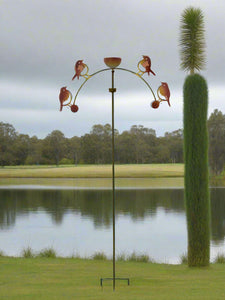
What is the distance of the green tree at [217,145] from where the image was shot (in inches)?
1982

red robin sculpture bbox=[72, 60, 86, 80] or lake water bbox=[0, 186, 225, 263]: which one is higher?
red robin sculpture bbox=[72, 60, 86, 80]

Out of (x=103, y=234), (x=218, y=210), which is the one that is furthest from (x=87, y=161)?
(x=103, y=234)

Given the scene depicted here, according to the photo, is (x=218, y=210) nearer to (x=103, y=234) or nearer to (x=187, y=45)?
(x=103, y=234)

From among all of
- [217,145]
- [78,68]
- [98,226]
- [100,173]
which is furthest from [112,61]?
[100,173]

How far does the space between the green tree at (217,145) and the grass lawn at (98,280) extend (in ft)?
139

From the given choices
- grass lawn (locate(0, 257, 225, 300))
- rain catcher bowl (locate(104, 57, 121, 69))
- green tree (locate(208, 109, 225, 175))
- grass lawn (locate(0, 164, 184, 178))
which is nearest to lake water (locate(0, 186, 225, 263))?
grass lawn (locate(0, 257, 225, 300))

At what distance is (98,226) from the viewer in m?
16.5

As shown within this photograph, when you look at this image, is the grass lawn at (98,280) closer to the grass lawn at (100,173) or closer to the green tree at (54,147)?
the grass lawn at (100,173)

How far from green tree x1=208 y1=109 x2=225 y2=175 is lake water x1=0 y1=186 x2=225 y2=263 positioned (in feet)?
77.8

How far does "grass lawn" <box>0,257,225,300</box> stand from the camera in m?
6.03

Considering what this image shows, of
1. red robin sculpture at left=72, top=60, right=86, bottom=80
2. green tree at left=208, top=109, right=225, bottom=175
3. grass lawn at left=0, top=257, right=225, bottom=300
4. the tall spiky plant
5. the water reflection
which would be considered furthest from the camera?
green tree at left=208, top=109, right=225, bottom=175

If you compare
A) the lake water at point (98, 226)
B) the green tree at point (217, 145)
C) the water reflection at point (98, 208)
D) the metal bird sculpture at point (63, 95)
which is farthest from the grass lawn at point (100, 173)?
the metal bird sculpture at point (63, 95)

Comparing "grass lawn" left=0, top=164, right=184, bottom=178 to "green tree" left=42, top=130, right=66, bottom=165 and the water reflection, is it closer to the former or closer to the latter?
"green tree" left=42, top=130, right=66, bottom=165

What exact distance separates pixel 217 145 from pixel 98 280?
45.1 metres
